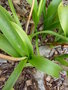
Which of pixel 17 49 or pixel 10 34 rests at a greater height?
pixel 10 34

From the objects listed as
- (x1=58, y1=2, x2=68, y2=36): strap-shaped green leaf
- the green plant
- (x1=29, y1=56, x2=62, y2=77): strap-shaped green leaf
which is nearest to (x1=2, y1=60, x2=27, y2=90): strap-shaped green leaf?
the green plant

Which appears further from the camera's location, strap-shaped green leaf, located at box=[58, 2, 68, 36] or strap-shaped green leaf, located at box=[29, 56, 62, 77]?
strap-shaped green leaf, located at box=[58, 2, 68, 36]

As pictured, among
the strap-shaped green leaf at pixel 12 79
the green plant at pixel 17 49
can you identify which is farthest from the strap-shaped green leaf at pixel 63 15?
the strap-shaped green leaf at pixel 12 79

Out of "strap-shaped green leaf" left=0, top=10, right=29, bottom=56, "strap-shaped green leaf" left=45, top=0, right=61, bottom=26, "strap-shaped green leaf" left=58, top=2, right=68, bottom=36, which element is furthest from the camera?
"strap-shaped green leaf" left=45, top=0, right=61, bottom=26

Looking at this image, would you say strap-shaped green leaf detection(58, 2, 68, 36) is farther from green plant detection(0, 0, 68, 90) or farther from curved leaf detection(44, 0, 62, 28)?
green plant detection(0, 0, 68, 90)

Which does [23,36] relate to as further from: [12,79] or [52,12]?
[52,12]

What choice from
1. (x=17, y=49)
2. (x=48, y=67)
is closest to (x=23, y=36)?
(x=17, y=49)

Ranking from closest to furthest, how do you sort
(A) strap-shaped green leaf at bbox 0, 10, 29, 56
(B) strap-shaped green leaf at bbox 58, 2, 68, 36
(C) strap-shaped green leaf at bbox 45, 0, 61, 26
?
(A) strap-shaped green leaf at bbox 0, 10, 29, 56
(B) strap-shaped green leaf at bbox 58, 2, 68, 36
(C) strap-shaped green leaf at bbox 45, 0, 61, 26

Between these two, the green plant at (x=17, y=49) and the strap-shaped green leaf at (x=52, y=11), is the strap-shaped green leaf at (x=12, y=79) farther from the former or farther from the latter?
the strap-shaped green leaf at (x=52, y=11)

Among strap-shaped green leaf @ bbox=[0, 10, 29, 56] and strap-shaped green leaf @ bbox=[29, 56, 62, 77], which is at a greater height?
strap-shaped green leaf @ bbox=[0, 10, 29, 56]
